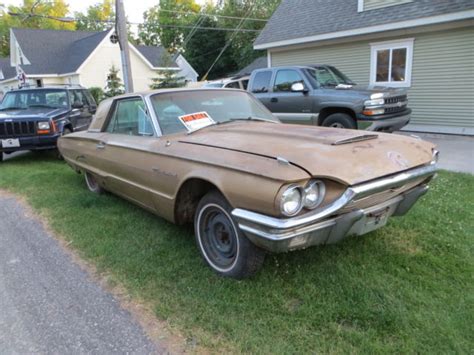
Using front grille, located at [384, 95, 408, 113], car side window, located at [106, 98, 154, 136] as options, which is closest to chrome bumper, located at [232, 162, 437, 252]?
car side window, located at [106, 98, 154, 136]

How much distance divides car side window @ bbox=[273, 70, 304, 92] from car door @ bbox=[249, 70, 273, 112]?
0.26 m

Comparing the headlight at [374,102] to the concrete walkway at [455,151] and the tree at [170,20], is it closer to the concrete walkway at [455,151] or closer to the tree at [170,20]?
the concrete walkway at [455,151]

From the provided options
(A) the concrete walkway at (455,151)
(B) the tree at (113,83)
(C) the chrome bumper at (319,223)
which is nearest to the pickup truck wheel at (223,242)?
(C) the chrome bumper at (319,223)

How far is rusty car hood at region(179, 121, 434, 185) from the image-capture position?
2.58m

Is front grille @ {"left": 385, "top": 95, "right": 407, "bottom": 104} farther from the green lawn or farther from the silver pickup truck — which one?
the green lawn

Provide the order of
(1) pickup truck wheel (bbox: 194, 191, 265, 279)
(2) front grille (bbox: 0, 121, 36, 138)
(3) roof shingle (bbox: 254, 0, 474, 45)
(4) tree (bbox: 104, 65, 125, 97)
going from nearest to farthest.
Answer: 1. (1) pickup truck wheel (bbox: 194, 191, 265, 279)
2. (2) front grille (bbox: 0, 121, 36, 138)
3. (3) roof shingle (bbox: 254, 0, 474, 45)
4. (4) tree (bbox: 104, 65, 125, 97)

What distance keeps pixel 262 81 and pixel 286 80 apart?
2.76 ft

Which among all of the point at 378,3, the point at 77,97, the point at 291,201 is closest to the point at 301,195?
the point at 291,201

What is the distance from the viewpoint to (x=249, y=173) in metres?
2.63

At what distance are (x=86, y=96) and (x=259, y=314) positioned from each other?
9.48 metres

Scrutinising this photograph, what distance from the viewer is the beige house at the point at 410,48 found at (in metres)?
9.59

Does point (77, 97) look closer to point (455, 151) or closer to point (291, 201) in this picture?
point (291, 201)

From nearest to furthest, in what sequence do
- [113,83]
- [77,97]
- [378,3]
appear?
1. [77,97]
2. [378,3]
3. [113,83]

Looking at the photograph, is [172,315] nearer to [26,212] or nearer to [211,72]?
[26,212]
